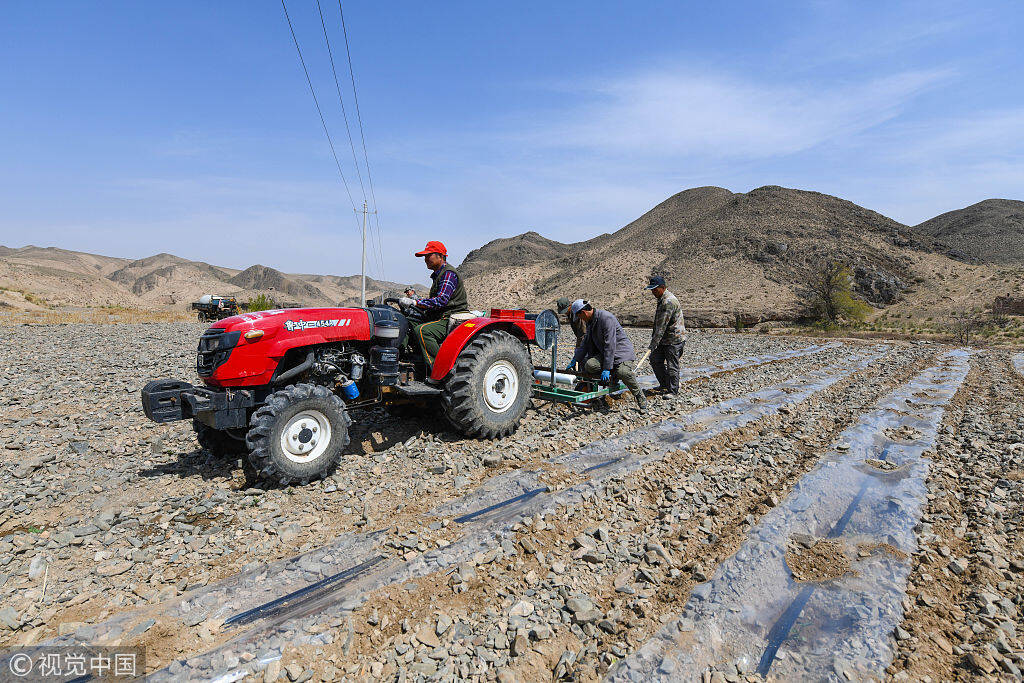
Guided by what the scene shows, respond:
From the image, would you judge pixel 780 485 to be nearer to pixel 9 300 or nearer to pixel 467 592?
pixel 467 592

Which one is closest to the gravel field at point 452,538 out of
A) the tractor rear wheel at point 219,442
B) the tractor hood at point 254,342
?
the tractor rear wheel at point 219,442

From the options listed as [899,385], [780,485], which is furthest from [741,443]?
[899,385]

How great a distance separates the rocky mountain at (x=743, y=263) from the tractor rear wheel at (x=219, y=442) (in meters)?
33.4

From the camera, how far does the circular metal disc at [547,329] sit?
22.9 ft

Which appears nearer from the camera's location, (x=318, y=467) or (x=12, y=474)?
(x=318, y=467)

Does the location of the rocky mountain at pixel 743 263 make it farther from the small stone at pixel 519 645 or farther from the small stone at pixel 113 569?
the small stone at pixel 113 569

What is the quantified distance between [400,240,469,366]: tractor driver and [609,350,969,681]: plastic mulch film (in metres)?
3.60

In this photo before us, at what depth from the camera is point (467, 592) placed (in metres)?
2.97

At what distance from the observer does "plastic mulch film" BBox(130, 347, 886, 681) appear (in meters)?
2.45

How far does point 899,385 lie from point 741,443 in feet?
21.8

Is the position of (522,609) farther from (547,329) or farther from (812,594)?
(547,329)

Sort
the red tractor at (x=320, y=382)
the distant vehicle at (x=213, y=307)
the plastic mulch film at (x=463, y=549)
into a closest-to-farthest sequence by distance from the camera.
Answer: the plastic mulch film at (x=463, y=549) → the red tractor at (x=320, y=382) → the distant vehicle at (x=213, y=307)

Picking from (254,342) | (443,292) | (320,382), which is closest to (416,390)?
(320,382)

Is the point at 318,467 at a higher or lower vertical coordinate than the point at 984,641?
higher
